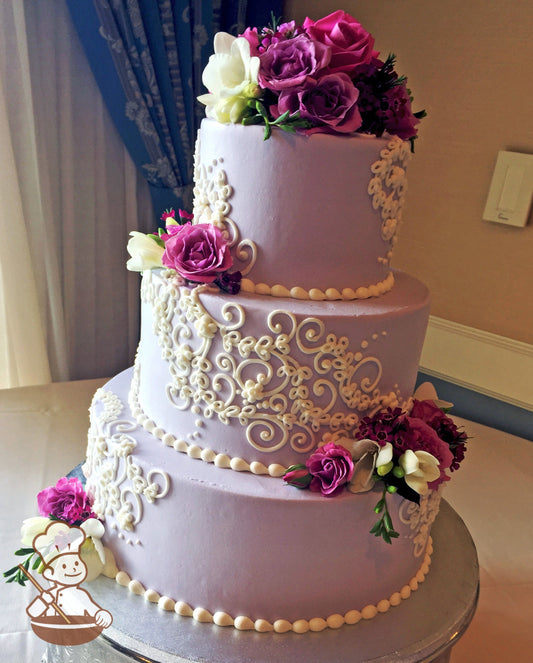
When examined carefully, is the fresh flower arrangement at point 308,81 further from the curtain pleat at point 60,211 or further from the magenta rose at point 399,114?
the curtain pleat at point 60,211

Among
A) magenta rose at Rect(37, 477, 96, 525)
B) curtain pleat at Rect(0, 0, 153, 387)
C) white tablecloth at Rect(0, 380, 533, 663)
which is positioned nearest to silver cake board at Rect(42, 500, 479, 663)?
magenta rose at Rect(37, 477, 96, 525)

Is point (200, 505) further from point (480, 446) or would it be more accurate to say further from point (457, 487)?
point (480, 446)

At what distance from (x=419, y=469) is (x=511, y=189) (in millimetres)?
1315

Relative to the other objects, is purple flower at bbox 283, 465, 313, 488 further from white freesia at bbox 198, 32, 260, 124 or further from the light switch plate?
the light switch plate

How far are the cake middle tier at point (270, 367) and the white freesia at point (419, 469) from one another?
11 cm

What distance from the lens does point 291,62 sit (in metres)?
1.02

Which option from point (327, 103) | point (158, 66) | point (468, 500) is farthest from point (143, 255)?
point (158, 66)

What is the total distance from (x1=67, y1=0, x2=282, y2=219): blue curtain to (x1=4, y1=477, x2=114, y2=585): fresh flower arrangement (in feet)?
4.99

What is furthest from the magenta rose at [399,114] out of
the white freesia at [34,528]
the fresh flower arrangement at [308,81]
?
the white freesia at [34,528]

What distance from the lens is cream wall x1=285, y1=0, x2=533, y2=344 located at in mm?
1999

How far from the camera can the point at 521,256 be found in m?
2.08

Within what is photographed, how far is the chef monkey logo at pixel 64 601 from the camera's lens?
1100mm

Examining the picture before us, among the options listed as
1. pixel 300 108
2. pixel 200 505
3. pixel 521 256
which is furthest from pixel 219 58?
pixel 521 256

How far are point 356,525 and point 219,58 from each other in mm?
850
